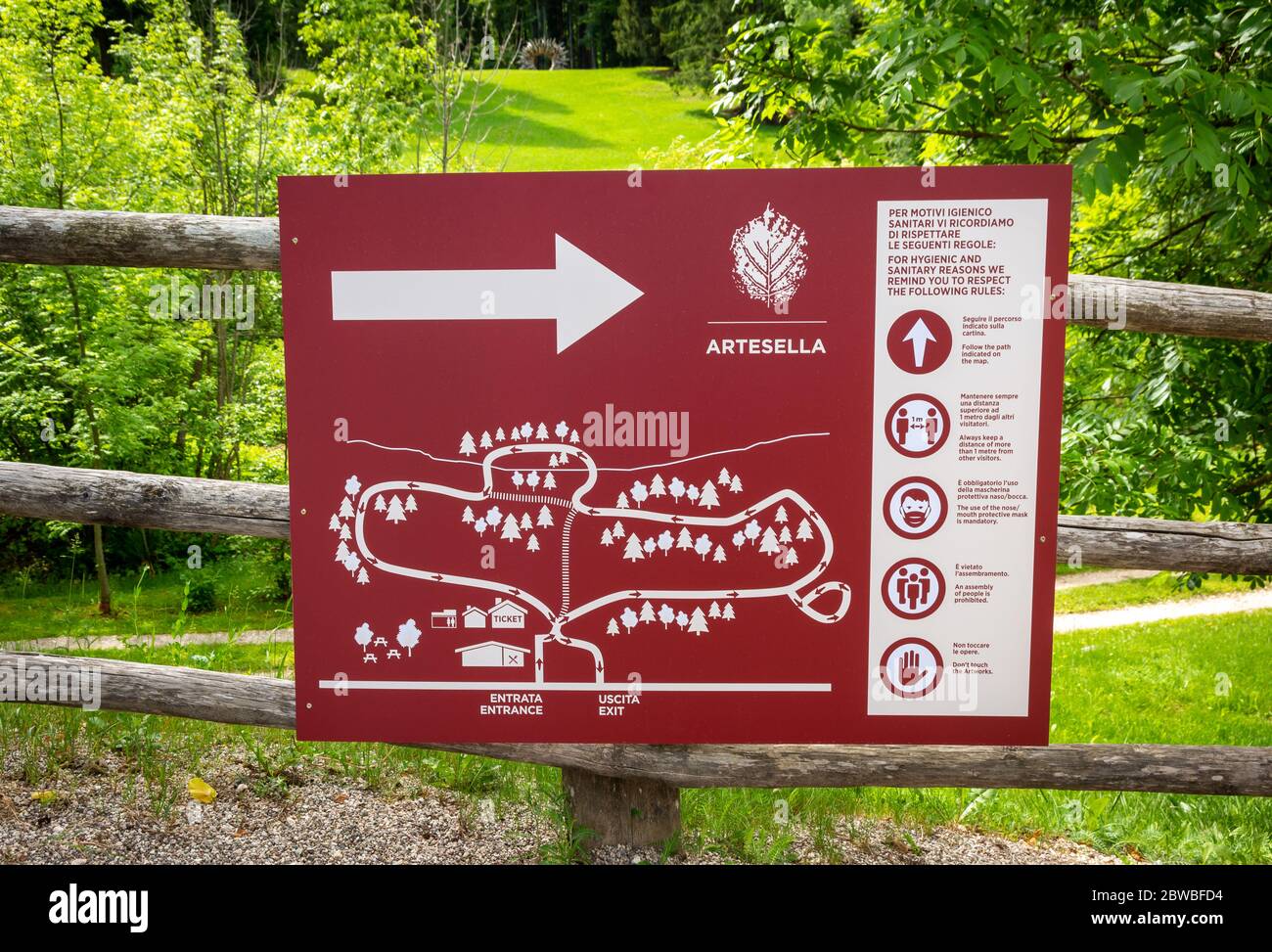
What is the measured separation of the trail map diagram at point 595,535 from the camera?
8.64ft

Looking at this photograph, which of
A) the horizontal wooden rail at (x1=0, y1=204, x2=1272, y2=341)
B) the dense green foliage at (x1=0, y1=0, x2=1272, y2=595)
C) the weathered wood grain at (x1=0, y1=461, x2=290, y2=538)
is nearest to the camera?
the horizontal wooden rail at (x1=0, y1=204, x2=1272, y2=341)

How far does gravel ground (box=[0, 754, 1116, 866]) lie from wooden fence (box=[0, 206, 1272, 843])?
0.40 metres

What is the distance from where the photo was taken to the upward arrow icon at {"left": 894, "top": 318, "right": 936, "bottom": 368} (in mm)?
2564

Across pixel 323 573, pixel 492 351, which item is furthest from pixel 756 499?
pixel 323 573

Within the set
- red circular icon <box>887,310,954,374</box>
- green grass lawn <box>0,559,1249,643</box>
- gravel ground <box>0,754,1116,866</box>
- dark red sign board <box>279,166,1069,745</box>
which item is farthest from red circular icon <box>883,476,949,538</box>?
green grass lawn <box>0,559,1249,643</box>

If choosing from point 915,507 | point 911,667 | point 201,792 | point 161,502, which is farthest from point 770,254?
point 201,792

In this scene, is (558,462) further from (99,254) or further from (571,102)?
(571,102)

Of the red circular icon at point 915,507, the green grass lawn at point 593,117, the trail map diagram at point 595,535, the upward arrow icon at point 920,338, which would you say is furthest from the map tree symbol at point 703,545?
the green grass lawn at point 593,117

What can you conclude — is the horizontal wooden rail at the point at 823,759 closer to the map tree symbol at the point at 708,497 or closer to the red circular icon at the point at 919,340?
the map tree symbol at the point at 708,497

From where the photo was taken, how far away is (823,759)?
9.73ft

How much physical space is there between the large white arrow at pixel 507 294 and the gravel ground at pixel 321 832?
1.75 meters

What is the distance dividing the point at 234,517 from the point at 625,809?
154 centimetres

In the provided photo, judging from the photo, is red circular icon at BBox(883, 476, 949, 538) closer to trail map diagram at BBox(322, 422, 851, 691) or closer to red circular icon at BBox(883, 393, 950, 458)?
red circular icon at BBox(883, 393, 950, 458)

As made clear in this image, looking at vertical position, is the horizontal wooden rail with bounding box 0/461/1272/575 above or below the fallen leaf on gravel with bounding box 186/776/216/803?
above
